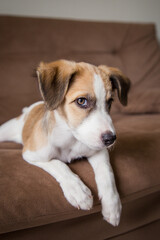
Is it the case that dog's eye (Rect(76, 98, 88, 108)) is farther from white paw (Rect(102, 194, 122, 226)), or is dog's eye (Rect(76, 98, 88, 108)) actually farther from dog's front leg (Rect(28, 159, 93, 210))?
white paw (Rect(102, 194, 122, 226))

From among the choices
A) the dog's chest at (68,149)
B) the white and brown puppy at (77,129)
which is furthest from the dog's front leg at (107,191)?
the dog's chest at (68,149)

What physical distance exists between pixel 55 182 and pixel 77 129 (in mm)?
283

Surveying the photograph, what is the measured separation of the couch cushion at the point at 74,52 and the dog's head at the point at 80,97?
3.54 ft

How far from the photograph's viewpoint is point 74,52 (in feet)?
8.29

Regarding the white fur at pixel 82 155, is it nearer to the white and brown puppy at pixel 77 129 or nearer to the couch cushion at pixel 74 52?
the white and brown puppy at pixel 77 129

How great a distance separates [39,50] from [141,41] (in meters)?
1.32

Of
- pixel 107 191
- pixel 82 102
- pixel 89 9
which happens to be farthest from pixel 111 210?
pixel 89 9

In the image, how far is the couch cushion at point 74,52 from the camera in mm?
2227

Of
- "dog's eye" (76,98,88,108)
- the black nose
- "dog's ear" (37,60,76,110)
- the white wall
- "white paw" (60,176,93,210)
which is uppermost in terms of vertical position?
the white wall

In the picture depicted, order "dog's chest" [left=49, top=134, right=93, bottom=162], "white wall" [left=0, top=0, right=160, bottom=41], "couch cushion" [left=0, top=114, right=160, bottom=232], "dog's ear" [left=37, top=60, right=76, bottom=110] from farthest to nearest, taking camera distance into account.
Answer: "white wall" [left=0, top=0, right=160, bottom=41], "dog's chest" [left=49, top=134, right=93, bottom=162], "dog's ear" [left=37, top=60, right=76, bottom=110], "couch cushion" [left=0, top=114, right=160, bottom=232]

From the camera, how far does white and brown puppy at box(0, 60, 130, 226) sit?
1089 mm

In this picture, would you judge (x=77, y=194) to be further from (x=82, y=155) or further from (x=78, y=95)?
(x=78, y=95)

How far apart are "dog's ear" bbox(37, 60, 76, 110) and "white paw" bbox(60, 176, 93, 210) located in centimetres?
38

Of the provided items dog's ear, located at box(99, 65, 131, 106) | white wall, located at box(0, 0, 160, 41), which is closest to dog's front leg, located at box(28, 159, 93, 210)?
dog's ear, located at box(99, 65, 131, 106)
